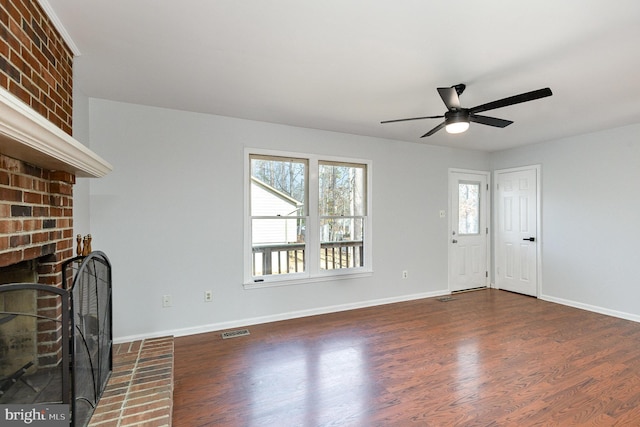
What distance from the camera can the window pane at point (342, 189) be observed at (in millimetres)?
4309

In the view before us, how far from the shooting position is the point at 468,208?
219 inches

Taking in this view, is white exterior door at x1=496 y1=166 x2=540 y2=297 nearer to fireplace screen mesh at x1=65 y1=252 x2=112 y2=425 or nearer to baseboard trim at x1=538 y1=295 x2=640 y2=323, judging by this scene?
baseboard trim at x1=538 y1=295 x2=640 y2=323

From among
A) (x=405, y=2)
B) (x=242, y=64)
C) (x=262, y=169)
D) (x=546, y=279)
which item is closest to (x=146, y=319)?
(x=262, y=169)

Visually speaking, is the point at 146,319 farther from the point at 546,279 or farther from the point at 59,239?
the point at 546,279

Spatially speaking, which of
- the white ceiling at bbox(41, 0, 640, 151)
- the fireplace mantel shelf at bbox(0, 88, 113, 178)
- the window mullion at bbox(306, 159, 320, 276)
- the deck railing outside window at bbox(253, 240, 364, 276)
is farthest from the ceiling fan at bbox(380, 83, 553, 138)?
the fireplace mantel shelf at bbox(0, 88, 113, 178)

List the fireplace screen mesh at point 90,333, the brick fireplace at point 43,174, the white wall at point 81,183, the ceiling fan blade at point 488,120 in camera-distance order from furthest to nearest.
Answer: the ceiling fan blade at point 488,120 → the white wall at point 81,183 → the fireplace screen mesh at point 90,333 → the brick fireplace at point 43,174

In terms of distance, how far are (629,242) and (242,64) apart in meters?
4.92

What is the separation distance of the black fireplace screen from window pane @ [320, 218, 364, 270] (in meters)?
2.66

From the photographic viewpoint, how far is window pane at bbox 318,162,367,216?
14.1 feet

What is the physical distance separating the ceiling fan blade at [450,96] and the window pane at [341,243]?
220 cm

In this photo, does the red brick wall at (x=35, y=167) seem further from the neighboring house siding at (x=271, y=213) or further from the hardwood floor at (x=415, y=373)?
the neighboring house siding at (x=271, y=213)

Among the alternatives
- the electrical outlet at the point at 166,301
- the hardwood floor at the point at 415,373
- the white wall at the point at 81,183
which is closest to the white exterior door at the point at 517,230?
the hardwood floor at the point at 415,373

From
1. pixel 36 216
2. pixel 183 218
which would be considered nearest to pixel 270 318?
pixel 183 218

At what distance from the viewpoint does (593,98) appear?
3.07m
